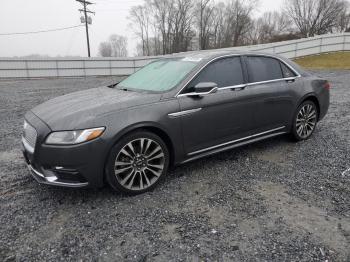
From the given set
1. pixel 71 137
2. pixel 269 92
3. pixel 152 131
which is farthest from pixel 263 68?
pixel 71 137

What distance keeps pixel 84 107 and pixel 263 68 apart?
8.96ft

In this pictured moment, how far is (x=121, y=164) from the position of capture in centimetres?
298

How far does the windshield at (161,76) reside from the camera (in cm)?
350

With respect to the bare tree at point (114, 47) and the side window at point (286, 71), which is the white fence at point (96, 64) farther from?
the bare tree at point (114, 47)

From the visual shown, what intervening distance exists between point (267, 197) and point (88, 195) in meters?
2.05

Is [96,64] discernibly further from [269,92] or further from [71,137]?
[71,137]

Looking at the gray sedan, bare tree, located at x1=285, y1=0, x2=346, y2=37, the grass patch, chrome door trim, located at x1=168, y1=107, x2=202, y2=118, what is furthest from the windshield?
bare tree, located at x1=285, y1=0, x2=346, y2=37

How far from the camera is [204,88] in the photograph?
330 centimetres

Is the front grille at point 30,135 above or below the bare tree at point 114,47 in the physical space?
below

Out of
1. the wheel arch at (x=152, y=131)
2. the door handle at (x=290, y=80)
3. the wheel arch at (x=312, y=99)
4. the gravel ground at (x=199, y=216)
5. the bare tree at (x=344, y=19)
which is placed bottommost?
the gravel ground at (x=199, y=216)

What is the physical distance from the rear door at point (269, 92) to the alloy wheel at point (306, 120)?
0.36 metres

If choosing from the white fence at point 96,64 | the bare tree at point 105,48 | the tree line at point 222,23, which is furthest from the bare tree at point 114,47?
the white fence at point 96,64

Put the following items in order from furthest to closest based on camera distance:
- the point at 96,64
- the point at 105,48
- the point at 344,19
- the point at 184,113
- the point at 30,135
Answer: the point at 105,48 → the point at 344,19 → the point at 96,64 → the point at 184,113 → the point at 30,135

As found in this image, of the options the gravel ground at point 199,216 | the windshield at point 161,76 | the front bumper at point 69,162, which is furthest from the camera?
the windshield at point 161,76
